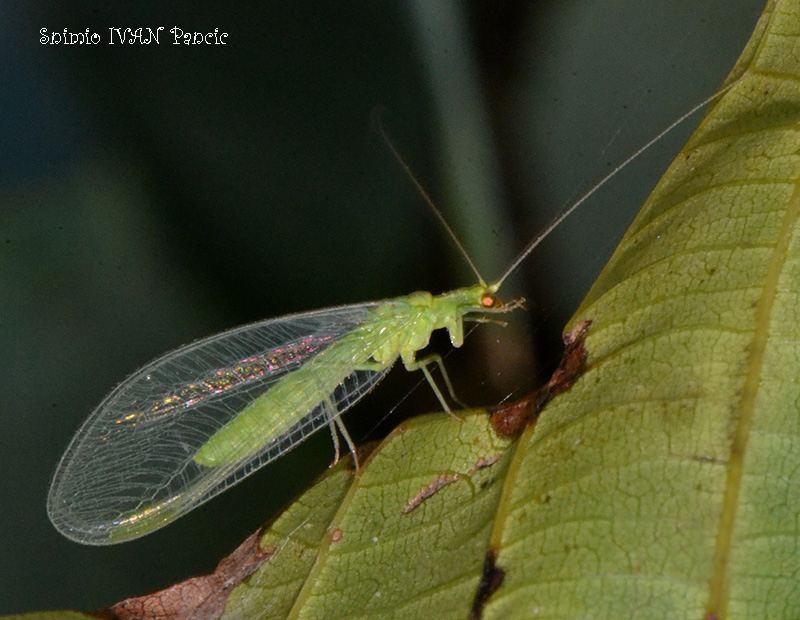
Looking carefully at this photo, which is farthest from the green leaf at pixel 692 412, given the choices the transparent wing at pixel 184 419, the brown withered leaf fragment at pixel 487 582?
the transparent wing at pixel 184 419

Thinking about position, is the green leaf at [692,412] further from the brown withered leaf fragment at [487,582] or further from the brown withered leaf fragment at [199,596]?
the brown withered leaf fragment at [199,596]

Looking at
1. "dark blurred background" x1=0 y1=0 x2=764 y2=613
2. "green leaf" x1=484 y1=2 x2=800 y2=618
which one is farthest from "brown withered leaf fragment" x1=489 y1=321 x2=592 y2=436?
"dark blurred background" x1=0 y1=0 x2=764 y2=613

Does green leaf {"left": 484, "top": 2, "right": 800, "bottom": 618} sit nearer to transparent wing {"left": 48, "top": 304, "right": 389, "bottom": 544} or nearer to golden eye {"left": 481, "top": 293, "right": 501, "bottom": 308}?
golden eye {"left": 481, "top": 293, "right": 501, "bottom": 308}

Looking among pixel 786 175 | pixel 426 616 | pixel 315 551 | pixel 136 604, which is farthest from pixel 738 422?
pixel 136 604

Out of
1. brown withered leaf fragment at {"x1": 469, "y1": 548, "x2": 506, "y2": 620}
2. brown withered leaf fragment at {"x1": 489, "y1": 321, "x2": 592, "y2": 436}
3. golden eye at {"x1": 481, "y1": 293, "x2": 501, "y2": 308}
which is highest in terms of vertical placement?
brown withered leaf fragment at {"x1": 489, "y1": 321, "x2": 592, "y2": 436}

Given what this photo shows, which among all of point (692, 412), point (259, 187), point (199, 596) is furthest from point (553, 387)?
point (259, 187)

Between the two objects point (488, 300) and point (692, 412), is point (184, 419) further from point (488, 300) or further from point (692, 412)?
point (692, 412)
